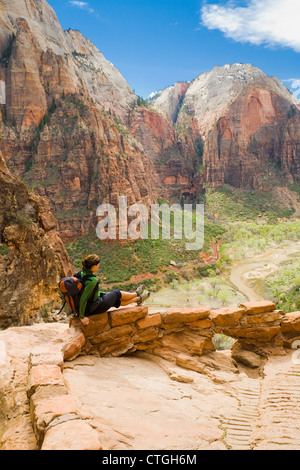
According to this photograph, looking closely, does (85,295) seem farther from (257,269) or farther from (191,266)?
(257,269)

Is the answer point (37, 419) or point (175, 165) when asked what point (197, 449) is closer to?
point (37, 419)

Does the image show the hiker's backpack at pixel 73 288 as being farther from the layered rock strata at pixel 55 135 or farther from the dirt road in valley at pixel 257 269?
the layered rock strata at pixel 55 135

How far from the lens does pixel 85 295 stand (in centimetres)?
608

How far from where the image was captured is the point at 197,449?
160 inches

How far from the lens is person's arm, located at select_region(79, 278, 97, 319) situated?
6090 millimetres

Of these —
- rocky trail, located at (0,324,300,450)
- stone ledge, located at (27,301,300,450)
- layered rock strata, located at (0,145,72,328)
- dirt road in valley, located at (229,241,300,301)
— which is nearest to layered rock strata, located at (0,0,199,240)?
dirt road in valley, located at (229,241,300,301)

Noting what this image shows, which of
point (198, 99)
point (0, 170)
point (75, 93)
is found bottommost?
point (0, 170)

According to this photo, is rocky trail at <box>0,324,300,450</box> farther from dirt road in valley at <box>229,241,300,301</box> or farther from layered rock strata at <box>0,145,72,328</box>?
dirt road in valley at <box>229,241,300,301</box>

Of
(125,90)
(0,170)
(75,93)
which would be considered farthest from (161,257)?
(125,90)

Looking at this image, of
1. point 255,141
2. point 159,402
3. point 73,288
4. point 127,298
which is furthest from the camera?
point 255,141

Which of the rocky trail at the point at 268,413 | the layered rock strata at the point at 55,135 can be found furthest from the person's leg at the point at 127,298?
the layered rock strata at the point at 55,135

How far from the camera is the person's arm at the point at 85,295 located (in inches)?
240

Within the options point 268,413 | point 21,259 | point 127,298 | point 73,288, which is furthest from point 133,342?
point 21,259
